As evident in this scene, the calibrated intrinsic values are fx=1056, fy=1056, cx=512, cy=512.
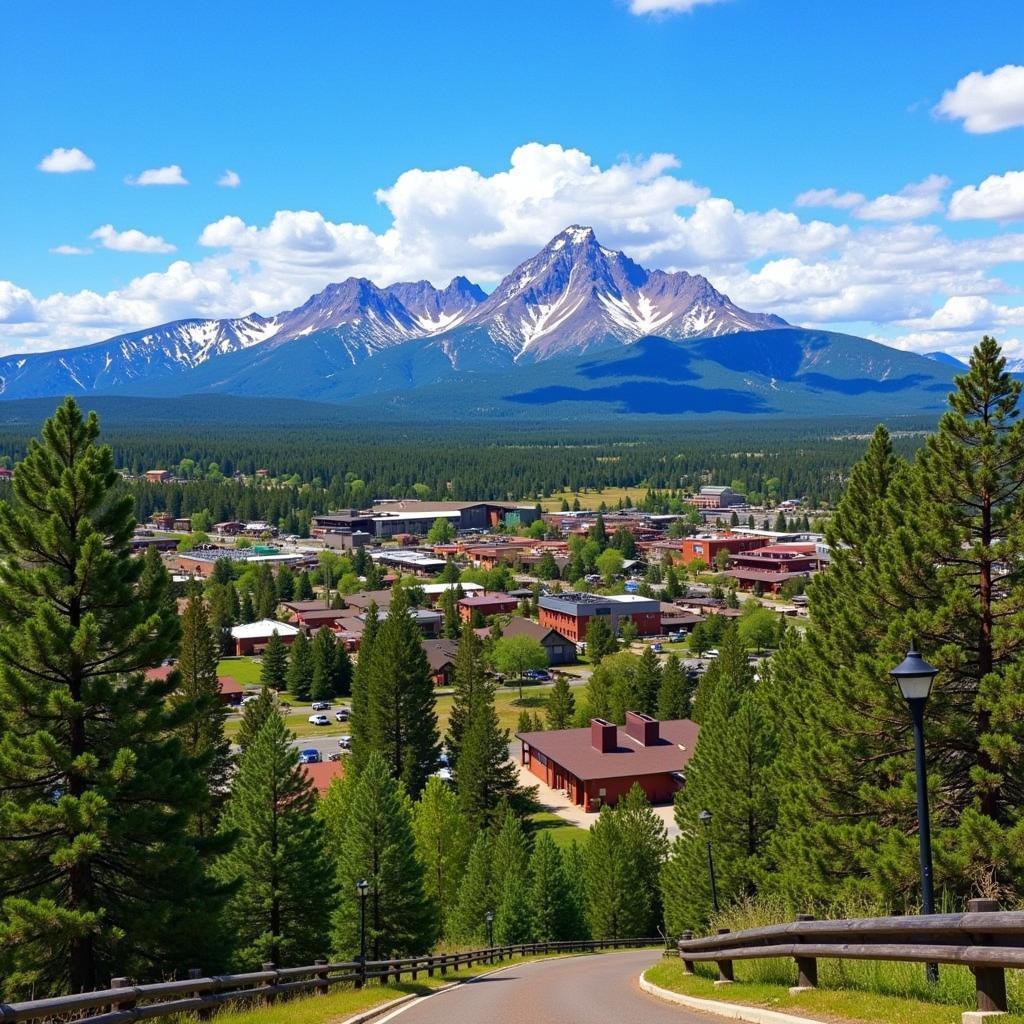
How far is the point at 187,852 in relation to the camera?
18266mm

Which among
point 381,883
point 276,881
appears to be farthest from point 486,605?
point 276,881

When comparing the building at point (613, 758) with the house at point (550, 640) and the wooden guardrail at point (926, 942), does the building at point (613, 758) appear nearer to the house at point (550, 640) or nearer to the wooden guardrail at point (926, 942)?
the house at point (550, 640)

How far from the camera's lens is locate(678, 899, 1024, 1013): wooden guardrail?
7270mm

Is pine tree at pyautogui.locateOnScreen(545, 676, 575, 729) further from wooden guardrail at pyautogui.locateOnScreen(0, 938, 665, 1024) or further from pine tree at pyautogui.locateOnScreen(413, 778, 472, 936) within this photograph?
wooden guardrail at pyautogui.locateOnScreen(0, 938, 665, 1024)

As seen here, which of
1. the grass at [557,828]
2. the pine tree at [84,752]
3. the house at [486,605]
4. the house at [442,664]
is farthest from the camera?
the house at [486,605]

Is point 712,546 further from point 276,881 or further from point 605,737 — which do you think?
point 276,881

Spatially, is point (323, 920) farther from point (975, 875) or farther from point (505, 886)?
point (975, 875)

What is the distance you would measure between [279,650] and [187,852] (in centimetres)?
7182

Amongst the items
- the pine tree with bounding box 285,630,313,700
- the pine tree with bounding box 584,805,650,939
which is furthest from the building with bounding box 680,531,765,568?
the pine tree with bounding box 584,805,650,939

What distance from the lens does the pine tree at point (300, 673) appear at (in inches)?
3440

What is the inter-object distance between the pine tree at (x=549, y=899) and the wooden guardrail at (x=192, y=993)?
1184 cm

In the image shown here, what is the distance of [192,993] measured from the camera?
1187 centimetres

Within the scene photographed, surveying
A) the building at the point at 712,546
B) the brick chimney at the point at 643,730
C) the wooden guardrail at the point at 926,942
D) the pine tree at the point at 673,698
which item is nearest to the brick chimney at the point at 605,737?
the brick chimney at the point at 643,730

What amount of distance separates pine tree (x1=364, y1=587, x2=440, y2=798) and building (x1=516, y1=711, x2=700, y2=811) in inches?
323
